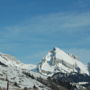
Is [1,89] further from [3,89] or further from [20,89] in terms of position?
[20,89]

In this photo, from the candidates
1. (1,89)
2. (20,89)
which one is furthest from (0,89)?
(20,89)

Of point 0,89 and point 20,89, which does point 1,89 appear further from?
point 20,89

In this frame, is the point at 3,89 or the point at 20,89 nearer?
the point at 3,89

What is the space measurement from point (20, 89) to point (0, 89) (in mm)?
32835

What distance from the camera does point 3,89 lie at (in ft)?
549

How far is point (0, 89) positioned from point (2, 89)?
3.22 ft

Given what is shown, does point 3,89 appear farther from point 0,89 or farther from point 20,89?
point 20,89

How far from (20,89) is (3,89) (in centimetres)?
3270

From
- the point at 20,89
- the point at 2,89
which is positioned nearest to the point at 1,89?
the point at 2,89

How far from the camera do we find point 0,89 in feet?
549

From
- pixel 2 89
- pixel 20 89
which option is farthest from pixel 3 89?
pixel 20 89

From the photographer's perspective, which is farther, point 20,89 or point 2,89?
point 20,89

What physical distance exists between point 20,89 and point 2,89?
106 feet

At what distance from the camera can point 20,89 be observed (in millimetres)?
199250
